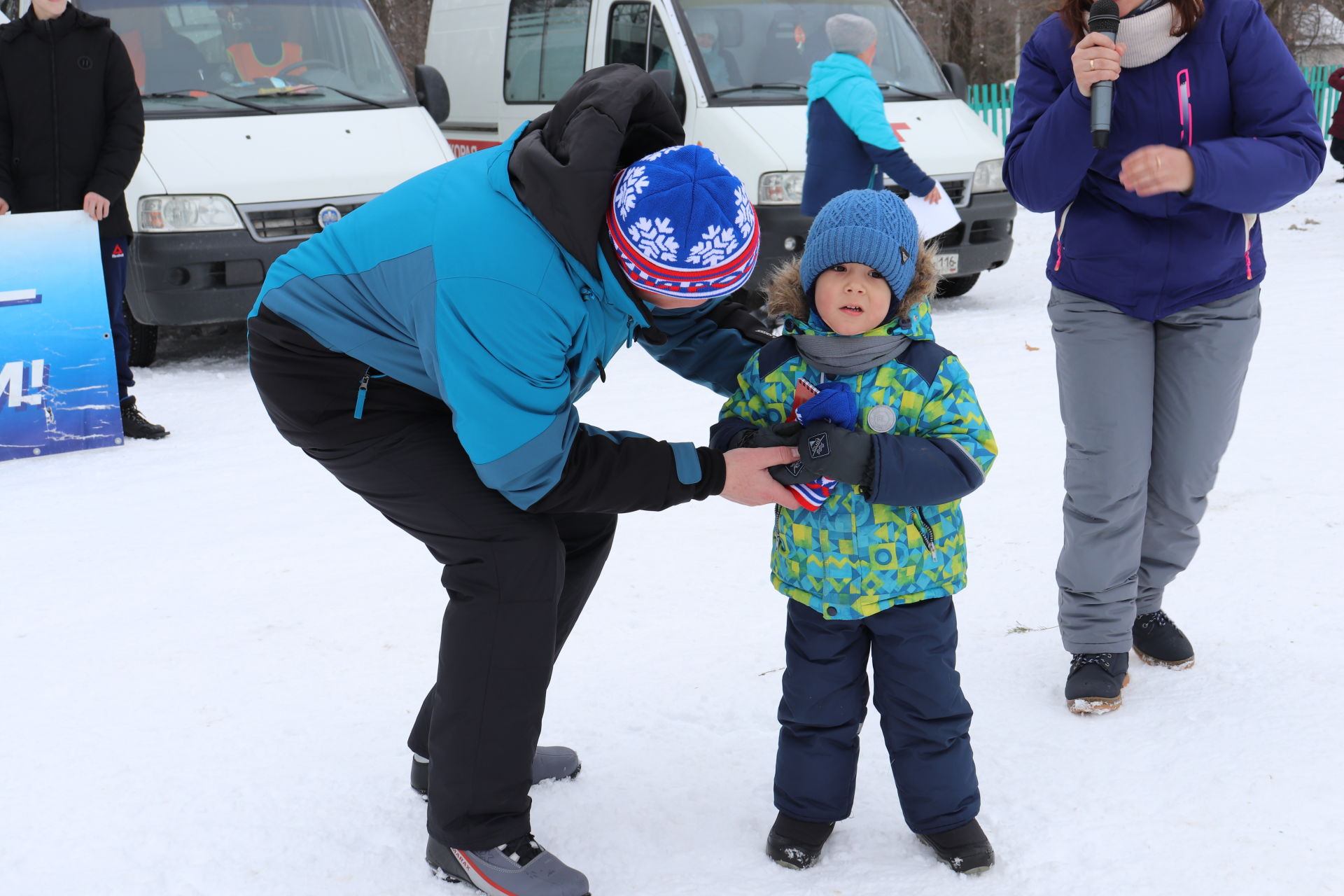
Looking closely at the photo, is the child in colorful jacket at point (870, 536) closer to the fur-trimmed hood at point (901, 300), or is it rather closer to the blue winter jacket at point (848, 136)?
the fur-trimmed hood at point (901, 300)

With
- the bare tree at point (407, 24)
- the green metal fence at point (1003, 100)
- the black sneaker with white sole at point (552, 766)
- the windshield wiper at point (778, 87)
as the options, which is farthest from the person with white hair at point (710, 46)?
the bare tree at point (407, 24)

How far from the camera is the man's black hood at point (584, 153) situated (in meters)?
1.98

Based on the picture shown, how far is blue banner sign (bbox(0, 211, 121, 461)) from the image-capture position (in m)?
5.57

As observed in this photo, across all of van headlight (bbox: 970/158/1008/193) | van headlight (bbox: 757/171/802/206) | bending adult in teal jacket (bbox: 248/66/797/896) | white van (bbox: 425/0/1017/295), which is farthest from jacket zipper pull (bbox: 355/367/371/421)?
van headlight (bbox: 970/158/1008/193)

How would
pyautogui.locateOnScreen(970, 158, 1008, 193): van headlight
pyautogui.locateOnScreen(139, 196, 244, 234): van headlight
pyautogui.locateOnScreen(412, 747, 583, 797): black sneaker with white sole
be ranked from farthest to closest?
1. pyautogui.locateOnScreen(970, 158, 1008, 193): van headlight
2. pyautogui.locateOnScreen(139, 196, 244, 234): van headlight
3. pyautogui.locateOnScreen(412, 747, 583, 797): black sneaker with white sole

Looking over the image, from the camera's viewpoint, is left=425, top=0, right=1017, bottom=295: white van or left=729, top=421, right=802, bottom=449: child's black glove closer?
left=729, top=421, right=802, bottom=449: child's black glove

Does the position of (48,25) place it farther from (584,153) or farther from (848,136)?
(584,153)

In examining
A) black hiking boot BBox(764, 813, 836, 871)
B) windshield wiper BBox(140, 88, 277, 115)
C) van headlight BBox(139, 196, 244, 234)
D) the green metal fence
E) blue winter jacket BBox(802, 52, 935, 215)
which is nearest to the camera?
black hiking boot BBox(764, 813, 836, 871)

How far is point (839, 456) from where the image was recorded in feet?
7.12

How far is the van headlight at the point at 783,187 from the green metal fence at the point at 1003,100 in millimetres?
10245

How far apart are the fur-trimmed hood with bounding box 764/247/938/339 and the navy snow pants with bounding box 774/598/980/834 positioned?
20.4 inches

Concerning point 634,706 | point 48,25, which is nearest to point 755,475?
point 634,706

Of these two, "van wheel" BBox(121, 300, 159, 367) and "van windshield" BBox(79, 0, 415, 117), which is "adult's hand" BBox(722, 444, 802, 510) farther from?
"van wheel" BBox(121, 300, 159, 367)

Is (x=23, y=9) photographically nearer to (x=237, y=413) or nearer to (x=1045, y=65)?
(x=237, y=413)
